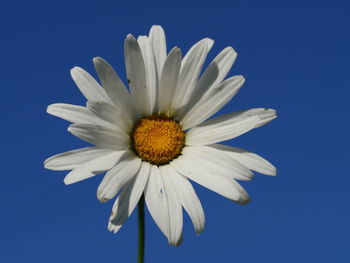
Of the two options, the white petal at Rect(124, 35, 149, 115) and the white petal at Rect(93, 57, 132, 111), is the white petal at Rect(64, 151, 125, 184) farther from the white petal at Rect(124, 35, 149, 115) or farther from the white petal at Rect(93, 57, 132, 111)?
the white petal at Rect(124, 35, 149, 115)

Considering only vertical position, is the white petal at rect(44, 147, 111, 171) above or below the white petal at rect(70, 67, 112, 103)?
below

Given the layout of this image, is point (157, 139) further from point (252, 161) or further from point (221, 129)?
point (252, 161)

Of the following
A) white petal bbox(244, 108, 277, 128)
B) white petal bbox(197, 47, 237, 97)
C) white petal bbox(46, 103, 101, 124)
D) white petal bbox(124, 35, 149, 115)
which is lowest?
white petal bbox(46, 103, 101, 124)

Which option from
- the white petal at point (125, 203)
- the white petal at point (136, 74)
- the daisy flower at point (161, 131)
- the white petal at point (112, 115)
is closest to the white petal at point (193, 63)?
the daisy flower at point (161, 131)

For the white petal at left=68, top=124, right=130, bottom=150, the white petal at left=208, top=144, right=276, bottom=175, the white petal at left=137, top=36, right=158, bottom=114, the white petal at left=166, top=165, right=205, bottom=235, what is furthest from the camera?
the white petal at left=137, top=36, right=158, bottom=114

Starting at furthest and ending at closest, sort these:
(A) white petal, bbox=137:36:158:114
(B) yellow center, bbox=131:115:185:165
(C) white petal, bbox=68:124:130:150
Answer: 1. (B) yellow center, bbox=131:115:185:165
2. (A) white petal, bbox=137:36:158:114
3. (C) white petal, bbox=68:124:130:150

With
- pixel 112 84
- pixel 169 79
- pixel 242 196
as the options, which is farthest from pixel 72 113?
pixel 242 196

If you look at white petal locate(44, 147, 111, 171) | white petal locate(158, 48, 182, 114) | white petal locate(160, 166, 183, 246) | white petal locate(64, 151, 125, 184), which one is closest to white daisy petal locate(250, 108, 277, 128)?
white petal locate(158, 48, 182, 114)

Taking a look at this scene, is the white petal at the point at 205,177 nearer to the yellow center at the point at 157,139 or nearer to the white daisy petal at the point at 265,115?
the yellow center at the point at 157,139
